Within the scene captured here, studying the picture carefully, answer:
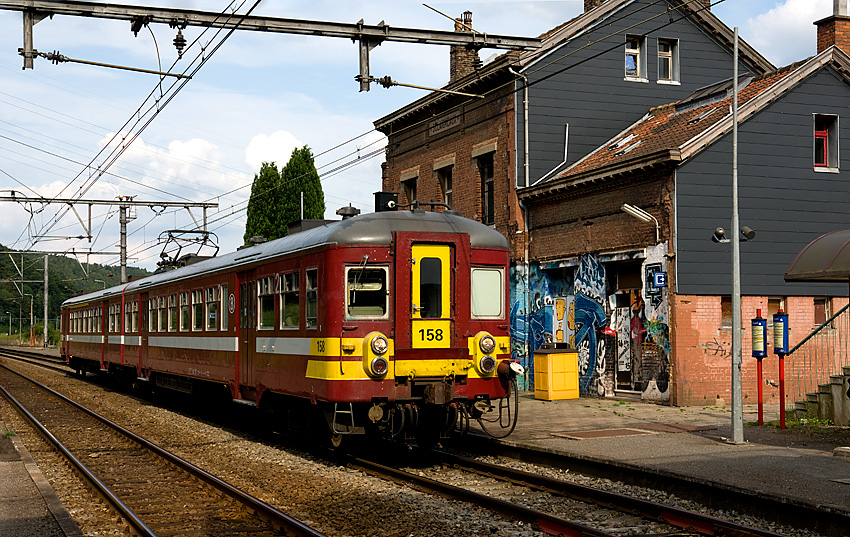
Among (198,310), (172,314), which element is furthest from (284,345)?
(172,314)

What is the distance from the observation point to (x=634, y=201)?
20031mm

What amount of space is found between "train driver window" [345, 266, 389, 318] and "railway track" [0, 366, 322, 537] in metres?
2.71

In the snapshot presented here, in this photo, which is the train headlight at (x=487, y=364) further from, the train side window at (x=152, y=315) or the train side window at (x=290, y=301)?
the train side window at (x=152, y=315)

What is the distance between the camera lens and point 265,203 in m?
57.0

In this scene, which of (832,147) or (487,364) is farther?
(832,147)

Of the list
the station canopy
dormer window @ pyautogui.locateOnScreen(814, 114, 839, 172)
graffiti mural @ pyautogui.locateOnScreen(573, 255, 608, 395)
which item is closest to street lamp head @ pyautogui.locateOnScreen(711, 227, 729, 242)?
graffiti mural @ pyautogui.locateOnScreen(573, 255, 608, 395)

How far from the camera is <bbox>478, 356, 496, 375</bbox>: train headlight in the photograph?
1220 centimetres

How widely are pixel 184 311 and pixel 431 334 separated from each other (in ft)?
28.8

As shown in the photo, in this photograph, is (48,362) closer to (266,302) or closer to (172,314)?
(172,314)

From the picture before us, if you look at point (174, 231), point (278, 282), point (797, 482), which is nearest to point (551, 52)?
point (174, 231)

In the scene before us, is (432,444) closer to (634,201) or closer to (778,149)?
(634,201)

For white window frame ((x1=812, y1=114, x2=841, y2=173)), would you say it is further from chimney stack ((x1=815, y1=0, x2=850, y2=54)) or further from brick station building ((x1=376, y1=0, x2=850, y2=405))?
chimney stack ((x1=815, y1=0, x2=850, y2=54))

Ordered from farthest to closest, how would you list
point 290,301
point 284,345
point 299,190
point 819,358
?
point 299,190 → point 819,358 → point 284,345 → point 290,301

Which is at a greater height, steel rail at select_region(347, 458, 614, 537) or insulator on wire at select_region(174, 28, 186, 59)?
insulator on wire at select_region(174, 28, 186, 59)
